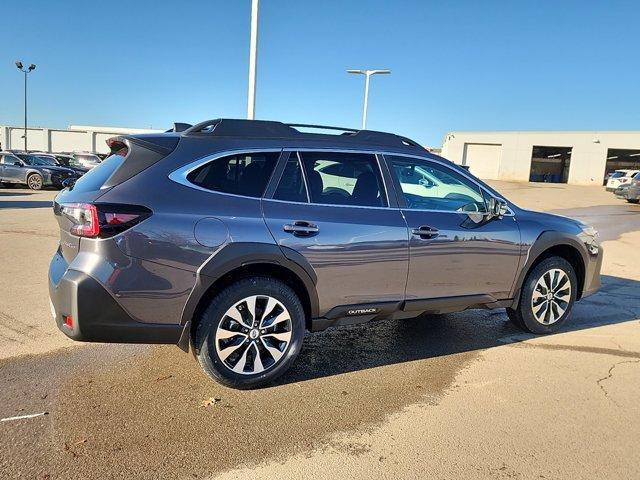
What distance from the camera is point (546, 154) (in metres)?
61.2

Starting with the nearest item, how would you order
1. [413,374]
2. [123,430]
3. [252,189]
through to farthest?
[123,430], [252,189], [413,374]

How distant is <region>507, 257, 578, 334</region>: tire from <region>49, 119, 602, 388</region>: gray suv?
1.18 feet

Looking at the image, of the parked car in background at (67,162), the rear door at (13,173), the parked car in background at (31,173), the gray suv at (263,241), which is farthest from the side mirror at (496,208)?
the rear door at (13,173)

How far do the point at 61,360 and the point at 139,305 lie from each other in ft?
4.32

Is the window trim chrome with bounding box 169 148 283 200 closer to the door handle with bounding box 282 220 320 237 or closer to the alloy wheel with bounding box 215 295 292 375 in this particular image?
the door handle with bounding box 282 220 320 237

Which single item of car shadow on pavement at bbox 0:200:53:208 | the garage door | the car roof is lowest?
car shadow on pavement at bbox 0:200:53:208

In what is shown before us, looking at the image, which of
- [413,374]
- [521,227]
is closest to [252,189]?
[413,374]

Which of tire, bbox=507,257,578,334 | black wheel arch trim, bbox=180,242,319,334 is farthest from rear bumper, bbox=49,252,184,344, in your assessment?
tire, bbox=507,257,578,334

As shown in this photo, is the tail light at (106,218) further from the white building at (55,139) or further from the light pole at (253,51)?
the white building at (55,139)

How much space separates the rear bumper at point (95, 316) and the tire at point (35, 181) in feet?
69.6

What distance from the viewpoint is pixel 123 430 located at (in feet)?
10.1

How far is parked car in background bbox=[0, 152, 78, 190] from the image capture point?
21938 millimetres

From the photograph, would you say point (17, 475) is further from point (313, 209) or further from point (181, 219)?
point (313, 209)

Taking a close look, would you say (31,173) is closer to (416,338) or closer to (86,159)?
(86,159)
